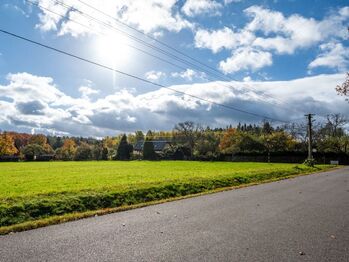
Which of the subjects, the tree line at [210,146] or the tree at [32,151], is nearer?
the tree line at [210,146]

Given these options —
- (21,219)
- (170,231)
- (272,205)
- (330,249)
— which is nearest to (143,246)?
(170,231)

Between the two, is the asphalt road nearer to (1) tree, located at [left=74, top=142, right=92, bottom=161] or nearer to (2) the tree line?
(2) the tree line

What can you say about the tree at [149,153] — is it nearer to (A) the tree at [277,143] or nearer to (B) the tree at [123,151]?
(B) the tree at [123,151]

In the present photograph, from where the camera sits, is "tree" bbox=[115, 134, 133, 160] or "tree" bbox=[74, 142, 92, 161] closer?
"tree" bbox=[115, 134, 133, 160]

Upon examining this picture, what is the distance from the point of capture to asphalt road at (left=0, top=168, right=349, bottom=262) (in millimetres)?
6172

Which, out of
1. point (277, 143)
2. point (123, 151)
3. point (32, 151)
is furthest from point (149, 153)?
point (32, 151)

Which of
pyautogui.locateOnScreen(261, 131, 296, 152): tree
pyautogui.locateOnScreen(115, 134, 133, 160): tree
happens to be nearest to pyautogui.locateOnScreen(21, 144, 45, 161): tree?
pyautogui.locateOnScreen(115, 134, 133, 160): tree

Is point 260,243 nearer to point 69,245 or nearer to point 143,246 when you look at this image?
point 143,246

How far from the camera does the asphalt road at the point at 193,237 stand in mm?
6172

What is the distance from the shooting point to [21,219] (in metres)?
9.62

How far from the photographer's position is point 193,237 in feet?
24.5

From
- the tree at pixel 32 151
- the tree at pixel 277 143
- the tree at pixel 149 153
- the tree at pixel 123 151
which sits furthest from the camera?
the tree at pixel 32 151

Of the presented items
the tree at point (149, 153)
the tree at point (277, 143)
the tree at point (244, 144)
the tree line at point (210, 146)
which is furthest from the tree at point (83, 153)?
the tree at point (277, 143)

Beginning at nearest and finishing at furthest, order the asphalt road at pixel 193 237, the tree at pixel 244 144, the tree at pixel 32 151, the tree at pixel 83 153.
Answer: the asphalt road at pixel 193 237
the tree at pixel 244 144
the tree at pixel 32 151
the tree at pixel 83 153
